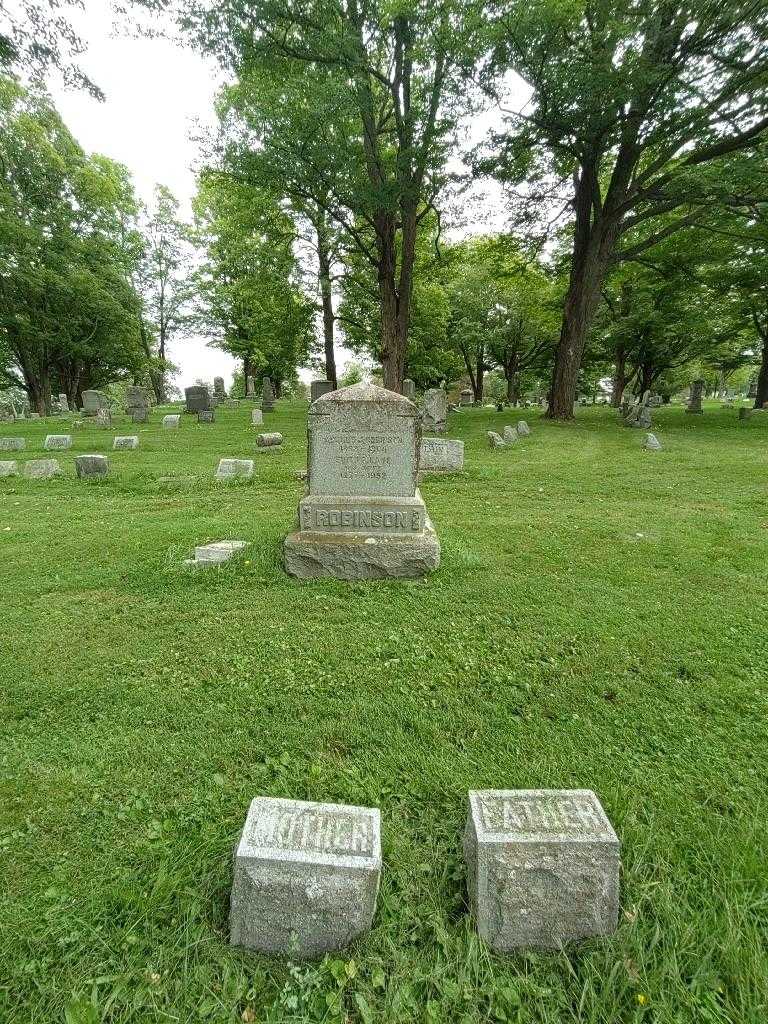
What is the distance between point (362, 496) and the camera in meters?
4.96

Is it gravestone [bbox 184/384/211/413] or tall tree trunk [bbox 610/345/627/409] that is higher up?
tall tree trunk [bbox 610/345/627/409]

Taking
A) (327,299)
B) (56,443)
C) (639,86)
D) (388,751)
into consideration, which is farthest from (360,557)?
(327,299)

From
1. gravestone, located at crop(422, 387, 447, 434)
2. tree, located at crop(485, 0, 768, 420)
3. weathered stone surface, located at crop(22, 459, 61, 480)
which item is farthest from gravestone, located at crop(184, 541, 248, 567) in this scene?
tree, located at crop(485, 0, 768, 420)

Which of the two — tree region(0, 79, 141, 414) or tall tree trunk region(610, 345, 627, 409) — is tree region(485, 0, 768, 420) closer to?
tall tree trunk region(610, 345, 627, 409)

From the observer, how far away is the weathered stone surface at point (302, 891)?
1.63 meters

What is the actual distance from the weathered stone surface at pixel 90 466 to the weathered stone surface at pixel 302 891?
9162 millimetres

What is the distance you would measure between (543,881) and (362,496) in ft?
12.1

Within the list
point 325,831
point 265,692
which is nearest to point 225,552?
point 265,692

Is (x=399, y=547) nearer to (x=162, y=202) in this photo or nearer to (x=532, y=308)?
(x=532, y=308)

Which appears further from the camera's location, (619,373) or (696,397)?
(619,373)

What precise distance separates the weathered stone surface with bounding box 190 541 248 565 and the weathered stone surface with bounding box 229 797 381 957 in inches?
137

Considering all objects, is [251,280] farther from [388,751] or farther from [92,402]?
[388,751]

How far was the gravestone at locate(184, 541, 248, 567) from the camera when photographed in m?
4.90

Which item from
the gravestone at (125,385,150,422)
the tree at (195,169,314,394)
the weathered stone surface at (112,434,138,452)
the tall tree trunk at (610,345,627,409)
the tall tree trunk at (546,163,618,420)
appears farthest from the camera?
the tall tree trunk at (610,345,627,409)
